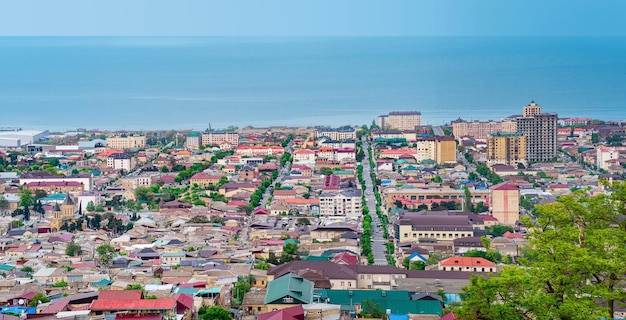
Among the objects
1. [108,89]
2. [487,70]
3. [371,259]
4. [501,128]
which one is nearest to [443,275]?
[371,259]

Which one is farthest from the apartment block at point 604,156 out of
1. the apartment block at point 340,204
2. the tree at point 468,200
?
the apartment block at point 340,204

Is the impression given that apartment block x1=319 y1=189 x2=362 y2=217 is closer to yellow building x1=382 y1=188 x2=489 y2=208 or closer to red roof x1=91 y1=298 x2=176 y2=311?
yellow building x1=382 y1=188 x2=489 y2=208

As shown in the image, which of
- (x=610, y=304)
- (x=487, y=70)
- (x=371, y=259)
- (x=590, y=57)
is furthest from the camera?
(x=590, y=57)

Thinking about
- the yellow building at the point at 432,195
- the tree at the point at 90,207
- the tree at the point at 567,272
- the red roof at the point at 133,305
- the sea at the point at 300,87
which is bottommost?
the red roof at the point at 133,305

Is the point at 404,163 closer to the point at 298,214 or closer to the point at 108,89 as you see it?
the point at 298,214

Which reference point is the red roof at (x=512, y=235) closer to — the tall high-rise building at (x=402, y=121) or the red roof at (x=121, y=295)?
the red roof at (x=121, y=295)

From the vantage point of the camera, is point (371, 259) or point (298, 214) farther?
point (298, 214)

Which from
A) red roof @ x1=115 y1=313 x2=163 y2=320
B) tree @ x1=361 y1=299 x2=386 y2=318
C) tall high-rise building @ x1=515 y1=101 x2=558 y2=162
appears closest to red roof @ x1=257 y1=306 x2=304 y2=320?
tree @ x1=361 y1=299 x2=386 y2=318
